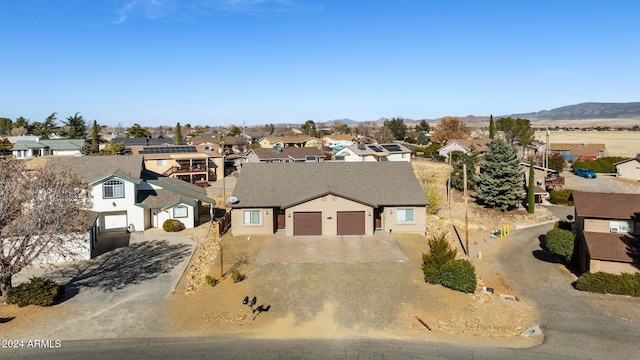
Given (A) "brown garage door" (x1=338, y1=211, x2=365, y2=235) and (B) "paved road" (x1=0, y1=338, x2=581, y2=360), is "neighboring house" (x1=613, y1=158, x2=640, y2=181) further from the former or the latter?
(B) "paved road" (x1=0, y1=338, x2=581, y2=360)

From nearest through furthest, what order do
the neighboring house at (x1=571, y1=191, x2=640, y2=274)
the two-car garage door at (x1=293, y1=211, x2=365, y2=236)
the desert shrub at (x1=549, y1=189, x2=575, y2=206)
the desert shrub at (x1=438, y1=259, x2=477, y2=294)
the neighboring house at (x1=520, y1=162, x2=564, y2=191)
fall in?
the desert shrub at (x1=438, y1=259, x2=477, y2=294), the neighboring house at (x1=571, y1=191, x2=640, y2=274), the two-car garage door at (x1=293, y1=211, x2=365, y2=236), the desert shrub at (x1=549, y1=189, x2=575, y2=206), the neighboring house at (x1=520, y1=162, x2=564, y2=191)

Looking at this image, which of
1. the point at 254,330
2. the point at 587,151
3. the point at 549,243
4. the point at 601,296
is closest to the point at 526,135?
the point at 587,151

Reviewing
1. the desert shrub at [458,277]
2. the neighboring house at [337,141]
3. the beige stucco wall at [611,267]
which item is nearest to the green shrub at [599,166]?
the beige stucco wall at [611,267]

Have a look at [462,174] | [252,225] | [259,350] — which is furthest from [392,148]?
[259,350]

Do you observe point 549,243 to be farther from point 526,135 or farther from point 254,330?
point 526,135

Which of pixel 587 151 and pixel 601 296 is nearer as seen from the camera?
pixel 601 296

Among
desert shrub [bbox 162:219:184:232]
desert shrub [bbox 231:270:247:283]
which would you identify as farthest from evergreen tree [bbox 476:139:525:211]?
desert shrub [bbox 162:219:184:232]

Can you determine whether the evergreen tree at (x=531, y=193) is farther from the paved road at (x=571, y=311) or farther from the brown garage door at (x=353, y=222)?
the brown garage door at (x=353, y=222)

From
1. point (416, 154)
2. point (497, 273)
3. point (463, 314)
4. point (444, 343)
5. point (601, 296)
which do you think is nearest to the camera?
point (444, 343)
